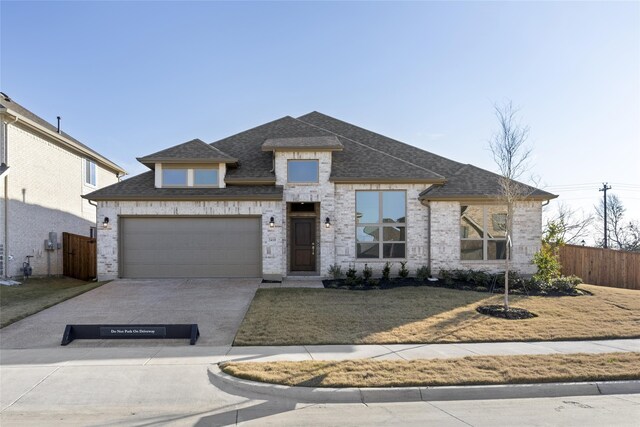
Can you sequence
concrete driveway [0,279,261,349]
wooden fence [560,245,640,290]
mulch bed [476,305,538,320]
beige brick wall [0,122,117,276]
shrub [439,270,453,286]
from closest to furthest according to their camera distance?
concrete driveway [0,279,261,349] < mulch bed [476,305,538,320] < shrub [439,270,453,286] < beige brick wall [0,122,117,276] < wooden fence [560,245,640,290]

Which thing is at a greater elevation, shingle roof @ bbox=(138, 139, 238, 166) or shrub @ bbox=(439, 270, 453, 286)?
shingle roof @ bbox=(138, 139, 238, 166)

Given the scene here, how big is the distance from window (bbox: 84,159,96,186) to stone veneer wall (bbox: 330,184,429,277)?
1505 cm

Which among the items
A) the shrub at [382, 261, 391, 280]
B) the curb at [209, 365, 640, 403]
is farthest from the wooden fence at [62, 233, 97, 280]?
the curb at [209, 365, 640, 403]

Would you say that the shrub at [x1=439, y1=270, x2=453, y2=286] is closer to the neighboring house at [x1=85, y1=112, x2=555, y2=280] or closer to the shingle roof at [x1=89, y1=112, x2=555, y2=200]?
the neighboring house at [x1=85, y1=112, x2=555, y2=280]

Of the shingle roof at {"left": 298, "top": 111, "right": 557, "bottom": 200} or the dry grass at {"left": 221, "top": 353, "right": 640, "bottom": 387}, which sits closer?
the dry grass at {"left": 221, "top": 353, "right": 640, "bottom": 387}

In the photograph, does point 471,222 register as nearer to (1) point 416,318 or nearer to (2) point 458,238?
(2) point 458,238

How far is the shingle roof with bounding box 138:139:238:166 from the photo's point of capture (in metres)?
15.4

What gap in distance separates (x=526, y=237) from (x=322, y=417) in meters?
13.7

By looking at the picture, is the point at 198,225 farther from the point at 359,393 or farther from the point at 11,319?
the point at 359,393

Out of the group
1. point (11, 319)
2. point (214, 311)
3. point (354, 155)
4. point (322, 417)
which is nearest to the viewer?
point (322, 417)

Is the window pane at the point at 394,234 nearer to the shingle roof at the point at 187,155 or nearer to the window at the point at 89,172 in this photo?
the shingle roof at the point at 187,155

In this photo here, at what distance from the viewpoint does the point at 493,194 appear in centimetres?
1512

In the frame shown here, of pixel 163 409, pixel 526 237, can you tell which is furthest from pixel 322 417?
pixel 526 237

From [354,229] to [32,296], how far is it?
1116 centimetres
